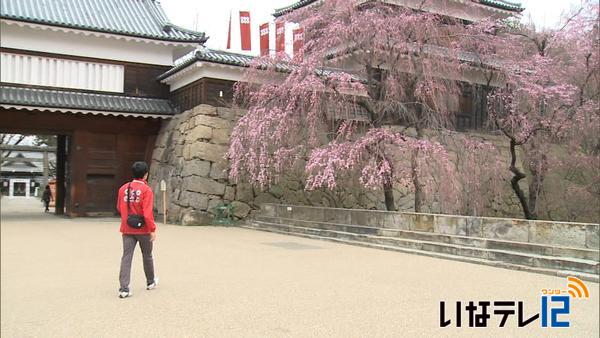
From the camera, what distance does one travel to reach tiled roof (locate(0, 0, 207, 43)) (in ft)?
57.0

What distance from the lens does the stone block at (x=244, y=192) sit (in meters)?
17.5

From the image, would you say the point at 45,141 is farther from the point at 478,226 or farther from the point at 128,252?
the point at 128,252

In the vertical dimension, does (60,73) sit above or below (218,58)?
below

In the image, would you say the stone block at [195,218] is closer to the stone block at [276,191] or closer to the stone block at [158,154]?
the stone block at [276,191]

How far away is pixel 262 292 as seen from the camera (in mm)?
6535

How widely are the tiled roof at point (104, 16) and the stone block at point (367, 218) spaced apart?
370 inches

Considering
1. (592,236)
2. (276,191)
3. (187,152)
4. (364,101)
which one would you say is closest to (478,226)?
(592,236)

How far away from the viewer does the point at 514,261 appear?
8.77 metres

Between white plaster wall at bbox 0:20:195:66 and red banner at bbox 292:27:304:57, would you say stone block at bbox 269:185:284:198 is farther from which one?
white plaster wall at bbox 0:20:195:66

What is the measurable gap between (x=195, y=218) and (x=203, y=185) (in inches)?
43.2

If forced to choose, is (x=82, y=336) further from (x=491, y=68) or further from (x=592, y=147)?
(x=592, y=147)

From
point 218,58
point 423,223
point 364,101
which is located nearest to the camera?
point 423,223

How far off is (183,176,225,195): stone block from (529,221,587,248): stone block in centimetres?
1048

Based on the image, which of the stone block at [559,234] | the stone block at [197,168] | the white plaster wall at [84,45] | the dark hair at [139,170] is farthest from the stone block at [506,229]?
the white plaster wall at [84,45]
